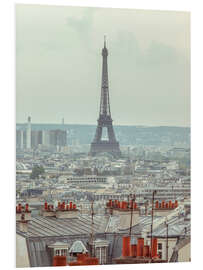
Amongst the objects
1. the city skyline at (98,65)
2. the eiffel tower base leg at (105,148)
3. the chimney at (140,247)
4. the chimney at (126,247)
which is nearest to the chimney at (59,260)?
the chimney at (126,247)

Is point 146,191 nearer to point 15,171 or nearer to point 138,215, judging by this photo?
point 138,215

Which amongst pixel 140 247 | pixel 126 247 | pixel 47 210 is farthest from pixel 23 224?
pixel 140 247

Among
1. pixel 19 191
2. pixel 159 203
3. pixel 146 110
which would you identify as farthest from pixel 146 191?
pixel 19 191

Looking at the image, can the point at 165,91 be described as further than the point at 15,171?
Yes

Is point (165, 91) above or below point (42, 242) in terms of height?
above

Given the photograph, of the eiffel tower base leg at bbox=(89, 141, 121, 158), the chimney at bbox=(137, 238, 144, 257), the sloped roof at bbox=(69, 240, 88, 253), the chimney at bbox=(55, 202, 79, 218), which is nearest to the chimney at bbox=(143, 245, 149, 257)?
the chimney at bbox=(137, 238, 144, 257)

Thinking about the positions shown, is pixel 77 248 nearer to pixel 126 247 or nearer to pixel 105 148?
pixel 126 247

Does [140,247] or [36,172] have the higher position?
[36,172]
